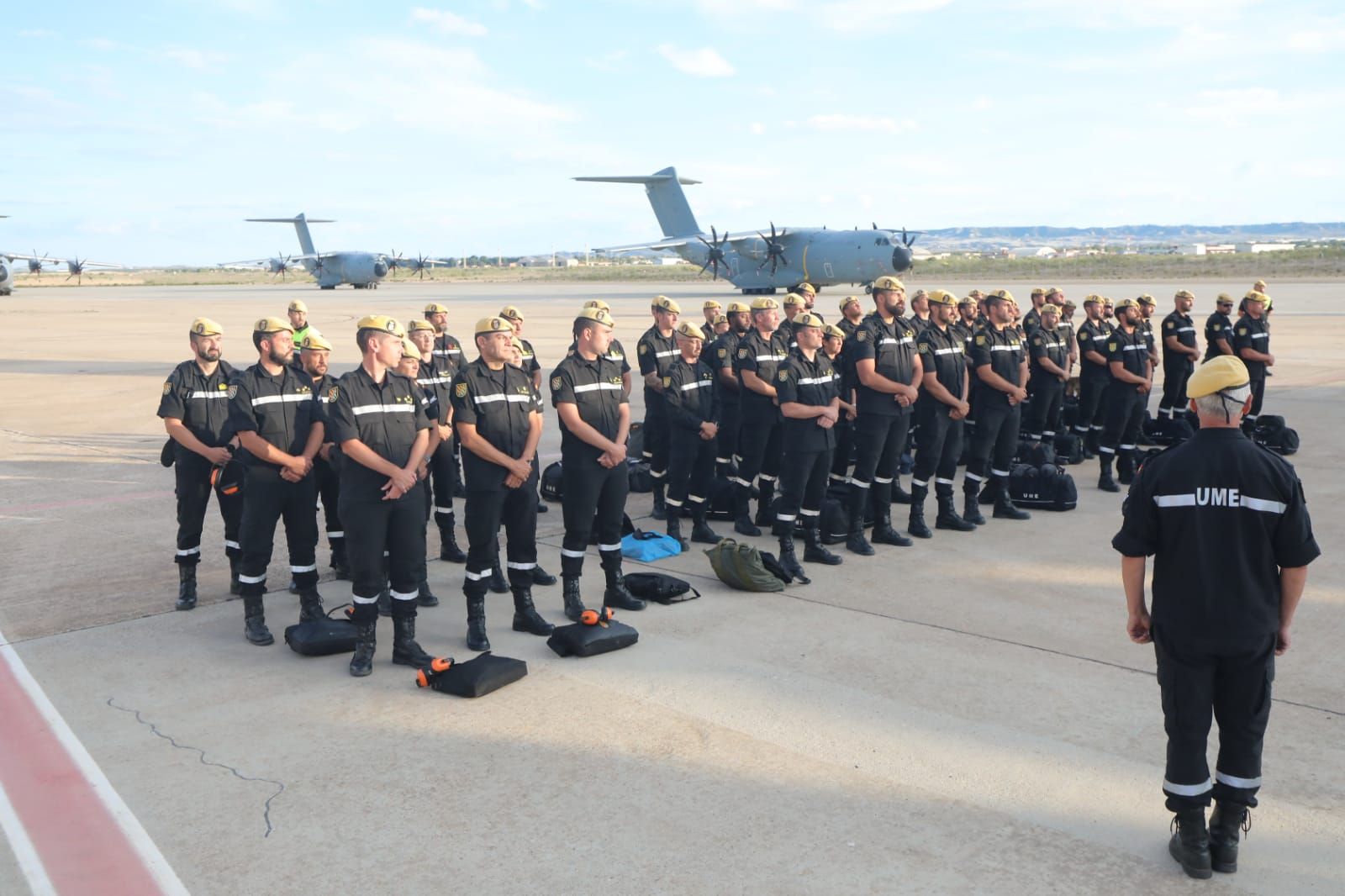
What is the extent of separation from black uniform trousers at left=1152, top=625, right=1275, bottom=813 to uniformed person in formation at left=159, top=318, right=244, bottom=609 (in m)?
5.79

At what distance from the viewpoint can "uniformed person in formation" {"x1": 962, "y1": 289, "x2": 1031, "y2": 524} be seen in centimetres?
960

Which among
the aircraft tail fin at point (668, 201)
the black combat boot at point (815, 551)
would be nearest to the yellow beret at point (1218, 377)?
the black combat boot at point (815, 551)

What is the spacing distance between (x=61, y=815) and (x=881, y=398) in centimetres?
639

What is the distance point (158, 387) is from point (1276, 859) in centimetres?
2004

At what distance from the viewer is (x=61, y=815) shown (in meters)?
4.61

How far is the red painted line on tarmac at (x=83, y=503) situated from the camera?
1045 cm

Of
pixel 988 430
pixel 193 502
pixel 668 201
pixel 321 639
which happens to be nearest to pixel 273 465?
pixel 193 502

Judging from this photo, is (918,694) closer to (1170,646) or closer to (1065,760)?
(1065,760)

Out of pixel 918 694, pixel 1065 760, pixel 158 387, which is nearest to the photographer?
pixel 1065 760

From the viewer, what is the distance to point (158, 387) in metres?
20.0

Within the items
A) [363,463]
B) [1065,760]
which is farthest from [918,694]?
[363,463]

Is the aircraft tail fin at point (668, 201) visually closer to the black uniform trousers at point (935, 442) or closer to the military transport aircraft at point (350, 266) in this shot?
the military transport aircraft at point (350, 266)

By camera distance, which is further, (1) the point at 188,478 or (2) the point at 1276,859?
(1) the point at 188,478

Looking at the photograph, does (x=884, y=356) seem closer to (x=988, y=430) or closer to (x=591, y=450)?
(x=988, y=430)
